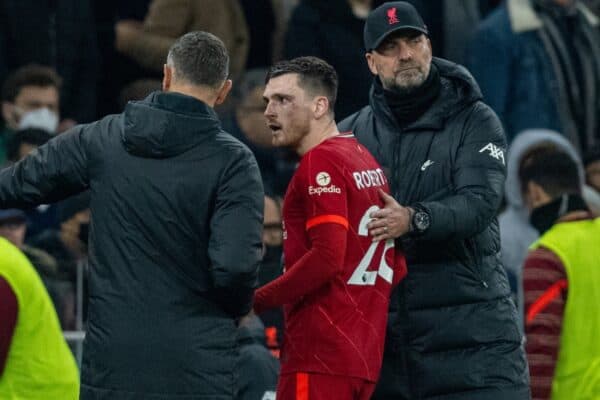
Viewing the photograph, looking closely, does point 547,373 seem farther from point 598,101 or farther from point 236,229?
point 598,101

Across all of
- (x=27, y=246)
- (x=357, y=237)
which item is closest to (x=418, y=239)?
(x=357, y=237)

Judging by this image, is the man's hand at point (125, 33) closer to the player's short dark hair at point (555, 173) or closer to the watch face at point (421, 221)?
Answer: the player's short dark hair at point (555, 173)

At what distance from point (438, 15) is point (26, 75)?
2.72 m

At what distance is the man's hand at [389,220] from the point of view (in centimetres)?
595

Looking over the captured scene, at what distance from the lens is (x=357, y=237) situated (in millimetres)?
5953

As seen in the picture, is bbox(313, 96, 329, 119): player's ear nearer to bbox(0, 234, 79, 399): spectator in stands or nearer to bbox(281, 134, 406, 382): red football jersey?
bbox(281, 134, 406, 382): red football jersey

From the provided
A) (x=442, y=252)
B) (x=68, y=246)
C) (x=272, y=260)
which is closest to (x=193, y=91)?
(x=442, y=252)

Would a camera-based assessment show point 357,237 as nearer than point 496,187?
Yes

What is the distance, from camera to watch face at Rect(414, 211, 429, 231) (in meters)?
6.12

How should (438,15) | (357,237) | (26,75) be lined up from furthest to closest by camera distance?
1. (438,15)
2. (26,75)
3. (357,237)

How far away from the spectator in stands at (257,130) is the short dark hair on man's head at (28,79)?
1.13m

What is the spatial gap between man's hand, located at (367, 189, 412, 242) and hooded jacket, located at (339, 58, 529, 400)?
30 cm

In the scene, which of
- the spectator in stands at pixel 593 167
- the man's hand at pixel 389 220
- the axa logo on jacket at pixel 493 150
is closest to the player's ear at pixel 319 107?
the man's hand at pixel 389 220

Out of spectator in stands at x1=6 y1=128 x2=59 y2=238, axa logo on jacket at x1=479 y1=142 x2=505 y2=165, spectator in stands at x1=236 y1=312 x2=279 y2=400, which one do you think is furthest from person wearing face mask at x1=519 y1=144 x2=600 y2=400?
spectator in stands at x1=6 y1=128 x2=59 y2=238
